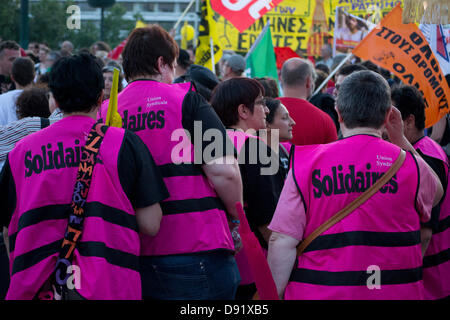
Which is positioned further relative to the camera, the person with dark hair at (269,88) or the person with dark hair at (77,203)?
the person with dark hair at (269,88)

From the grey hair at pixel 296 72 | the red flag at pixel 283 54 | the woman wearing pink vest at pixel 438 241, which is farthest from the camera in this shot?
the red flag at pixel 283 54

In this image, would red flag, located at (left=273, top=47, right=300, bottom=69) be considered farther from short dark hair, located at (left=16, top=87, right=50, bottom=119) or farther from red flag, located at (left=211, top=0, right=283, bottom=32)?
short dark hair, located at (left=16, top=87, right=50, bottom=119)

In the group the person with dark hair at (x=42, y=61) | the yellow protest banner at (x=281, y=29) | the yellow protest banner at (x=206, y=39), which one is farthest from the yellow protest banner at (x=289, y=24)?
the person with dark hair at (x=42, y=61)

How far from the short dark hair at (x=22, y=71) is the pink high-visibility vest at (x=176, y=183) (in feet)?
13.2

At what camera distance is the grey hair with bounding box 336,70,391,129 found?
2.82m

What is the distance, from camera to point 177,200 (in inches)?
115

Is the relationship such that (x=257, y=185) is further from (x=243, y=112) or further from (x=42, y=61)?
(x=42, y=61)

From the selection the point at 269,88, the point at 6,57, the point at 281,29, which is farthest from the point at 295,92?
the point at 281,29

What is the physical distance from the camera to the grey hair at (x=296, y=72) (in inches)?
226

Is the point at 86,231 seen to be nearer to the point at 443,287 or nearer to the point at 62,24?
the point at 443,287

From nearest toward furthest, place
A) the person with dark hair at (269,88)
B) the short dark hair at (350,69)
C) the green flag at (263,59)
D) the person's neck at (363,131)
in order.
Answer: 1. the person's neck at (363,131)
2. the person with dark hair at (269,88)
3. the short dark hair at (350,69)
4. the green flag at (263,59)

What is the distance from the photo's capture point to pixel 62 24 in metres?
24.2

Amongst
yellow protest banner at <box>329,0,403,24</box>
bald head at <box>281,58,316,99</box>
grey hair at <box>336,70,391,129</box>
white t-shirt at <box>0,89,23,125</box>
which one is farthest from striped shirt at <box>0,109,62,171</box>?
yellow protest banner at <box>329,0,403,24</box>

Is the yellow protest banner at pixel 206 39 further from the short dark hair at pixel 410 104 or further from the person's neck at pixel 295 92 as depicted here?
the short dark hair at pixel 410 104
